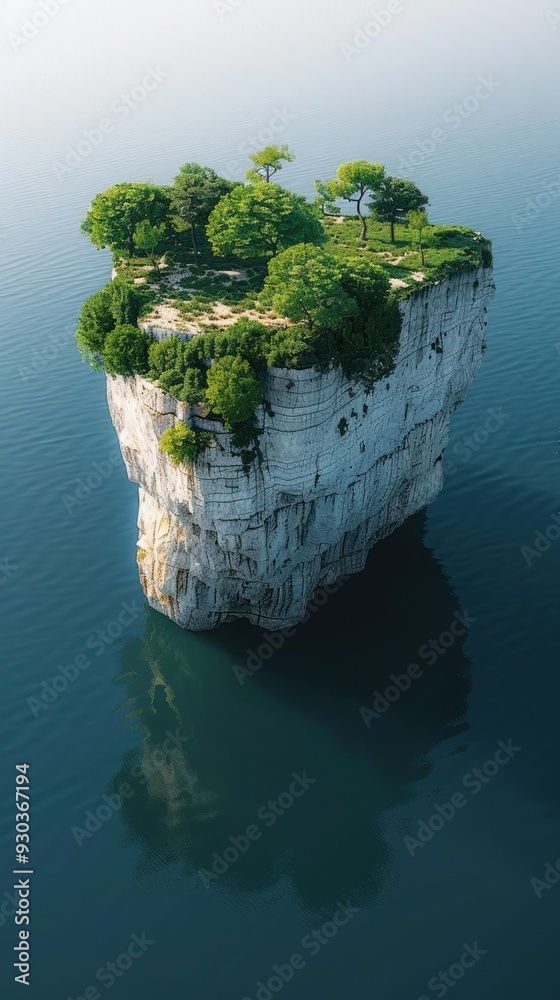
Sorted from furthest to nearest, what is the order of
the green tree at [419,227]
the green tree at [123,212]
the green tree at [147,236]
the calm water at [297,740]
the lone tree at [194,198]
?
the lone tree at [194,198], the green tree at [123,212], the green tree at [419,227], the green tree at [147,236], the calm water at [297,740]

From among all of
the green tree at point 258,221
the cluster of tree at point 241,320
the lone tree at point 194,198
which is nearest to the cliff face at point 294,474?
the cluster of tree at point 241,320

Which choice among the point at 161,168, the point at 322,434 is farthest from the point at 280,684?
the point at 161,168

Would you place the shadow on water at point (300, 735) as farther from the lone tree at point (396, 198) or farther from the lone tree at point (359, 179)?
the lone tree at point (359, 179)

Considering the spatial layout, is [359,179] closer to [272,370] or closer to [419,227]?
[419,227]

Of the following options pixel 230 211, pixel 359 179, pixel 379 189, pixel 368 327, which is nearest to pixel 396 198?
pixel 379 189

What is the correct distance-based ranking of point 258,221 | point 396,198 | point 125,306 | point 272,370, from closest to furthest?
point 272,370, point 125,306, point 258,221, point 396,198
